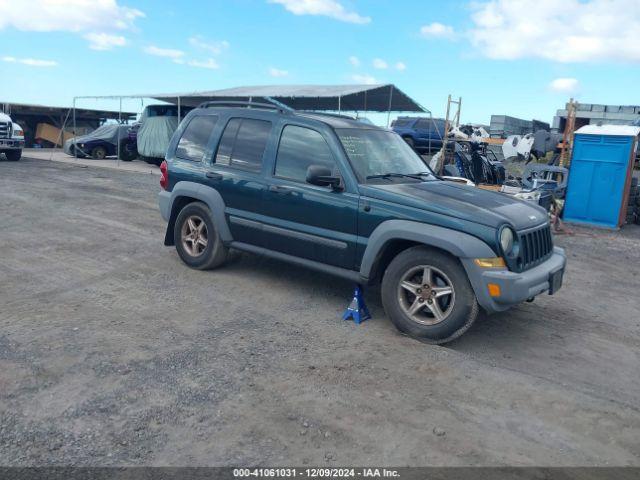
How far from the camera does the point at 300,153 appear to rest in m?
5.37

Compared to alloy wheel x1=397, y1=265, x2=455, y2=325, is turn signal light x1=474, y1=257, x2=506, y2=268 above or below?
above

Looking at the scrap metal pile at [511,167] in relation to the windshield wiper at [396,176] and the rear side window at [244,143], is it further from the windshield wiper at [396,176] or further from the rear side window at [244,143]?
the rear side window at [244,143]

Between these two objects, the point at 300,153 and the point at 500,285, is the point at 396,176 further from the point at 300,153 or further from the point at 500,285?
the point at 500,285

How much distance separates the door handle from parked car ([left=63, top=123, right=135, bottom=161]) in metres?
19.5

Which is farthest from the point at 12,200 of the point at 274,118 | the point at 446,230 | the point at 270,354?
the point at 446,230

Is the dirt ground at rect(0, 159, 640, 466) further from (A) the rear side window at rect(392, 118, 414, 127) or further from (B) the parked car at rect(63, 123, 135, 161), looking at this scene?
(B) the parked car at rect(63, 123, 135, 161)

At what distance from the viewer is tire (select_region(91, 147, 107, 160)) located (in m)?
23.3

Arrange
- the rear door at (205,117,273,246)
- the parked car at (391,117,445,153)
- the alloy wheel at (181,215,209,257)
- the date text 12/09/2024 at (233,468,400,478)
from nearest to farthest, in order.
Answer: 1. the date text 12/09/2024 at (233,468,400,478)
2. the rear door at (205,117,273,246)
3. the alloy wheel at (181,215,209,257)
4. the parked car at (391,117,445,153)

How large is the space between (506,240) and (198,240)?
3.47 meters

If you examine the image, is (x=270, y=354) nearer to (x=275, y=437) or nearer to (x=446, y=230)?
(x=275, y=437)

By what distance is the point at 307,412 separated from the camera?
11.1 ft

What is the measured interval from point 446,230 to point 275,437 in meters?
2.16

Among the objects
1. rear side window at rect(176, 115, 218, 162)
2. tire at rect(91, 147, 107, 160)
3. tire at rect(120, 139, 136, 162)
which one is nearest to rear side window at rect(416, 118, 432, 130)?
tire at rect(120, 139, 136, 162)

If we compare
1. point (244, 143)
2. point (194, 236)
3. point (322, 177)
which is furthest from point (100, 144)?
point (322, 177)
